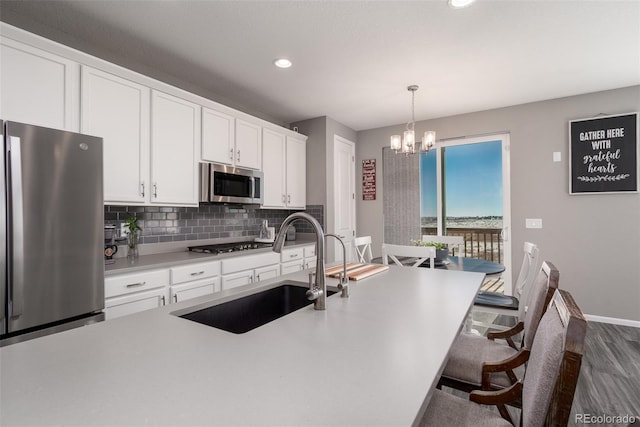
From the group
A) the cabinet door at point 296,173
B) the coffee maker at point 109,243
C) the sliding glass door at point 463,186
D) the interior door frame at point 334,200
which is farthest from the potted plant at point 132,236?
the sliding glass door at point 463,186

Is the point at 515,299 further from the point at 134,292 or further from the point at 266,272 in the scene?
the point at 134,292

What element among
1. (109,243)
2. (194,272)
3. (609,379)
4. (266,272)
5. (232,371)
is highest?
(109,243)

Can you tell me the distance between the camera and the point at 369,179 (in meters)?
4.89

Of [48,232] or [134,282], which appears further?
[134,282]

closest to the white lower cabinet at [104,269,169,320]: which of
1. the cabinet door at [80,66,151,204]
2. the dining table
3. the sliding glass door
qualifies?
the cabinet door at [80,66,151,204]

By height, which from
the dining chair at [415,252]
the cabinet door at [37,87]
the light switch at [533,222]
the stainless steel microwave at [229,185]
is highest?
the cabinet door at [37,87]

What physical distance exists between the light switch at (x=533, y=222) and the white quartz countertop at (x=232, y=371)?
3.38m

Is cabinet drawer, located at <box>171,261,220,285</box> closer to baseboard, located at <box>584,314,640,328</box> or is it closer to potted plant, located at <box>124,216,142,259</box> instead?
potted plant, located at <box>124,216,142,259</box>

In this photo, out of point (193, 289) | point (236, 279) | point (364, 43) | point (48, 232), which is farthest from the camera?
point (236, 279)

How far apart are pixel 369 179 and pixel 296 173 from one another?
1.36 meters

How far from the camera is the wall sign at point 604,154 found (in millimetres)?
3229

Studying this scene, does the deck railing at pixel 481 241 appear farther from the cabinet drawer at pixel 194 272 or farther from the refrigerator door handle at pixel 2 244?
the refrigerator door handle at pixel 2 244

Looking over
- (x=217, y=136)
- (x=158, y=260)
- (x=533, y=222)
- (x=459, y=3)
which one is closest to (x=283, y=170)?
(x=217, y=136)

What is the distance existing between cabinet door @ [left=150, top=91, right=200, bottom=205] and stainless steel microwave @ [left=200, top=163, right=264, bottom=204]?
10 cm
